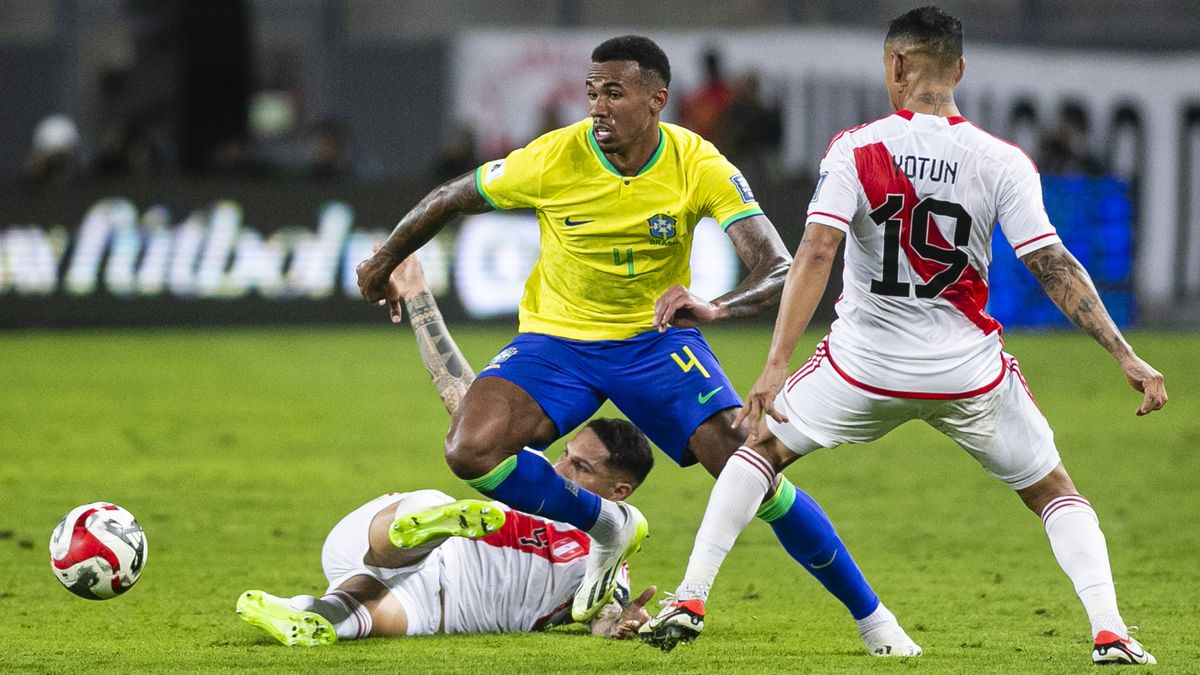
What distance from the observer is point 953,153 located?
18.2 ft

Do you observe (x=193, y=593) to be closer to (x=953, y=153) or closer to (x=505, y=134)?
(x=953, y=153)

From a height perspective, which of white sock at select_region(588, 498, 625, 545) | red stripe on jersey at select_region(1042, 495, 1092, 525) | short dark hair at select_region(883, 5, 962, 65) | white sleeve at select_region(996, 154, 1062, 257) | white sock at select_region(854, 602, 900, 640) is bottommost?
white sock at select_region(854, 602, 900, 640)

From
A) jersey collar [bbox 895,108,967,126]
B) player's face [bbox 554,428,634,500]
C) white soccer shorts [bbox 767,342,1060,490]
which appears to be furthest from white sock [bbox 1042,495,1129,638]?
player's face [bbox 554,428,634,500]

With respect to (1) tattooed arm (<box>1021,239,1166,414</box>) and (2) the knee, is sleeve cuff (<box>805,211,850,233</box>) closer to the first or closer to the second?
(1) tattooed arm (<box>1021,239,1166,414</box>)

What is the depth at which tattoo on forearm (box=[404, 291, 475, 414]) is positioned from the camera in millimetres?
7000

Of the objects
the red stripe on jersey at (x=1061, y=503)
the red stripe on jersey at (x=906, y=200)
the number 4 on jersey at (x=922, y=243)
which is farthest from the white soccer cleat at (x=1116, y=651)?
the number 4 on jersey at (x=922, y=243)

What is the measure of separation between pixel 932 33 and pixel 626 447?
196cm

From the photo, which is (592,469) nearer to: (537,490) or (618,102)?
(537,490)

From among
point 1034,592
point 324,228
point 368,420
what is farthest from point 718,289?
point 1034,592

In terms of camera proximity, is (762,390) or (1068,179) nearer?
(762,390)

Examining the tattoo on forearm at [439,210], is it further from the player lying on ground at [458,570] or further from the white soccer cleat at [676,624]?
the white soccer cleat at [676,624]

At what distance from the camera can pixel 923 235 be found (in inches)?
220

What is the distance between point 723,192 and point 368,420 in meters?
7.44

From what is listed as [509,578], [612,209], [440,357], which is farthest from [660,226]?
[509,578]
